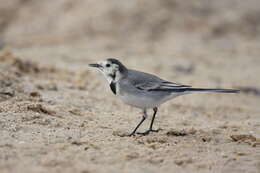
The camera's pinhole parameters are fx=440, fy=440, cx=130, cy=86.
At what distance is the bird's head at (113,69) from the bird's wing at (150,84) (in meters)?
0.14

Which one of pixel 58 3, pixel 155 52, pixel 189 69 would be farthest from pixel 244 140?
pixel 58 3

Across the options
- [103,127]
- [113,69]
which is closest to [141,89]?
[113,69]

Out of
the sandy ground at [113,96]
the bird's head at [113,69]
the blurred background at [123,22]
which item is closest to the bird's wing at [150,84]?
the bird's head at [113,69]

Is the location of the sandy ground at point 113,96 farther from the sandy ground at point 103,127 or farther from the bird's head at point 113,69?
the bird's head at point 113,69

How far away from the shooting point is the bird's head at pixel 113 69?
19.6 feet

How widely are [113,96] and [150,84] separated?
262cm

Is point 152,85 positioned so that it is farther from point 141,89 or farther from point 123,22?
point 123,22

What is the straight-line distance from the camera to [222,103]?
8.91 metres

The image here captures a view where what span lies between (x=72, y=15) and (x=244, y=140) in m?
9.52

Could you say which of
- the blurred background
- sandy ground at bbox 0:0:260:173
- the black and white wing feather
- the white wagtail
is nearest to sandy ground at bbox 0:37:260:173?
sandy ground at bbox 0:0:260:173

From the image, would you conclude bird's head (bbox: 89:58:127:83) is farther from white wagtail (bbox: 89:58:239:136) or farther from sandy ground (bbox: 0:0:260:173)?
sandy ground (bbox: 0:0:260:173)

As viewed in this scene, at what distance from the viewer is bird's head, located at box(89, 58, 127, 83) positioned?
19.6 feet

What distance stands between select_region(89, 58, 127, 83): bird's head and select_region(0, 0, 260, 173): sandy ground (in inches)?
27.0

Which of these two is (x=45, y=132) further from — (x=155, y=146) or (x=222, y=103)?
(x=222, y=103)
